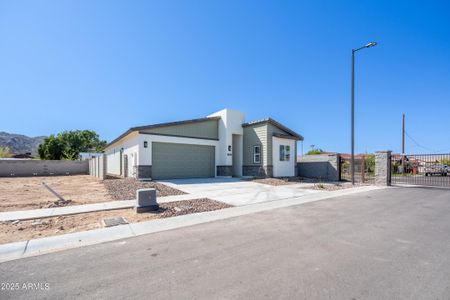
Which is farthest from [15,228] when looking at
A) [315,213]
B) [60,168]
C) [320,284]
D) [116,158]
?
[60,168]

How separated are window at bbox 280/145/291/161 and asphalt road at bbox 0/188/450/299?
1308 cm

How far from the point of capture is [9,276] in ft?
10.9

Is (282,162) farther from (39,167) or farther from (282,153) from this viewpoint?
(39,167)

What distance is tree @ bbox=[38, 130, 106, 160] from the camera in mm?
42069

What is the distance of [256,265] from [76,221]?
16.8 ft

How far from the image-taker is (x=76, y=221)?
20.2ft

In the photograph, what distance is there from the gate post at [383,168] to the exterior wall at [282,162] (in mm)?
6080

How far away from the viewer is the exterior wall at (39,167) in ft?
74.2

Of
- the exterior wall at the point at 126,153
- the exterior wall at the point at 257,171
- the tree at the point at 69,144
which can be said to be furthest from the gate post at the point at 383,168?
the tree at the point at 69,144

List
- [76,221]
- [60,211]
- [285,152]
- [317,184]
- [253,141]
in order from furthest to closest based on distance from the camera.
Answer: [285,152] < [253,141] < [317,184] < [60,211] < [76,221]

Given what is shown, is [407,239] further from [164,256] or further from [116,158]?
[116,158]

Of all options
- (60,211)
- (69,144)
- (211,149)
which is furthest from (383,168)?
(69,144)

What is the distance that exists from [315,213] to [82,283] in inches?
242

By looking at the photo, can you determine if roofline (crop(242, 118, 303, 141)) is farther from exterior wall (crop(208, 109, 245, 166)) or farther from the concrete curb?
the concrete curb
